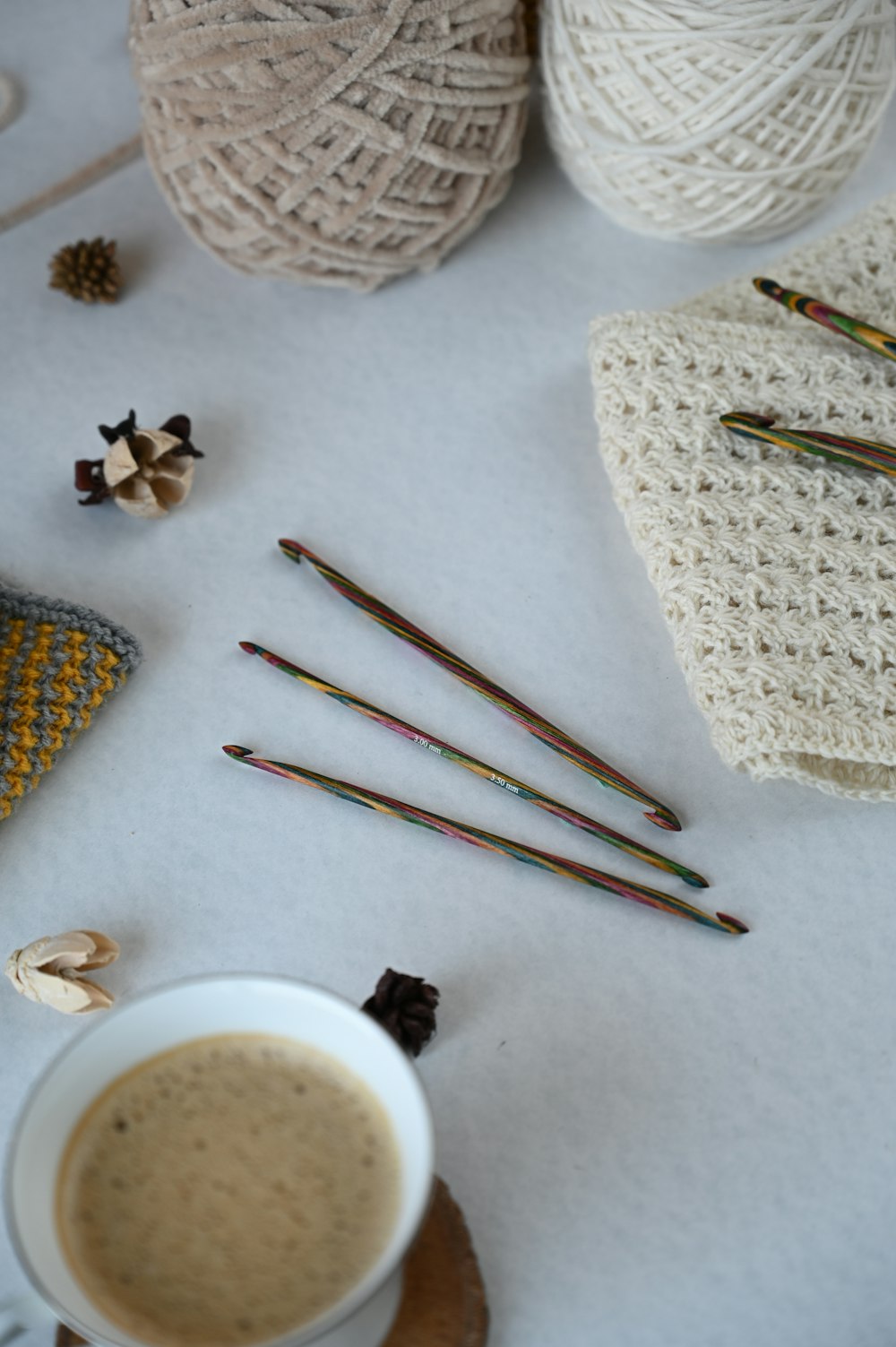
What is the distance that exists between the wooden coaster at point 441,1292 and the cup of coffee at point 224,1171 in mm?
12

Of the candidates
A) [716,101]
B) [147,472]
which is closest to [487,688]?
[147,472]

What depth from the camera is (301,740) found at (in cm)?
60

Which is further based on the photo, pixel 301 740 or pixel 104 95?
pixel 104 95

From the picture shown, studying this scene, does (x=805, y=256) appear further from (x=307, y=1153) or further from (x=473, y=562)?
(x=307, y=1153)

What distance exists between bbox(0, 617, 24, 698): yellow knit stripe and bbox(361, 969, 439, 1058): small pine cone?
0.26 meters

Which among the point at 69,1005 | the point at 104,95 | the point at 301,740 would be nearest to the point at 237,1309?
the point at 69,1005

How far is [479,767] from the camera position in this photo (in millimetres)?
575

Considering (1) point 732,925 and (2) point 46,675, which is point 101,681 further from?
(1) point 732,925

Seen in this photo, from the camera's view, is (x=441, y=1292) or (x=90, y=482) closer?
(x=441, y=1292)

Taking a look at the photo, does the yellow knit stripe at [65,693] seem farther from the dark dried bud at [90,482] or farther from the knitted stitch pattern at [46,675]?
the dark dried bud at [90,482]

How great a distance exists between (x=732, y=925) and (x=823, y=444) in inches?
10.5

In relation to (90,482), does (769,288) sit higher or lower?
higher

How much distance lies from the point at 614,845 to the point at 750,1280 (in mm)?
196

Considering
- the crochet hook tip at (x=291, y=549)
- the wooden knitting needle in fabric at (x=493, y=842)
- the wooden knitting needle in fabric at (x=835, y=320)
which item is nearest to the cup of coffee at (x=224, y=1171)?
the wooden knitting needle in fabric at (x=493, y=842)
